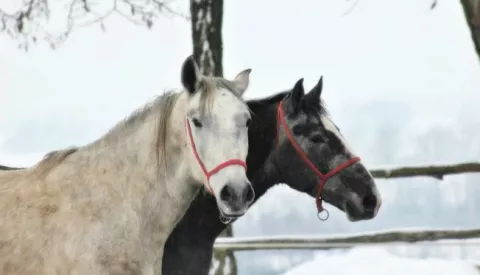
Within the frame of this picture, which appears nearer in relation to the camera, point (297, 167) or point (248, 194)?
point (248, 194)

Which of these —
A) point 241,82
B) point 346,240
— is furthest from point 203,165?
point 346,240

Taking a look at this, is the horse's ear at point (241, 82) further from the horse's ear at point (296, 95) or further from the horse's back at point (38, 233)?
the horse's back at point (38, 233)

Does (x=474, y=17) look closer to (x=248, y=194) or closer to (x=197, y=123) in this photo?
(x=197, y=123)

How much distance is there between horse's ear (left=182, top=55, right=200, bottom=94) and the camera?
394cm

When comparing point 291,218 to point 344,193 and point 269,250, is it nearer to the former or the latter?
point 269,250

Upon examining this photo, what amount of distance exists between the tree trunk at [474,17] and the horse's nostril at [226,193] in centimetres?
330

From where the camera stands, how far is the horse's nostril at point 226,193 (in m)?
3.69

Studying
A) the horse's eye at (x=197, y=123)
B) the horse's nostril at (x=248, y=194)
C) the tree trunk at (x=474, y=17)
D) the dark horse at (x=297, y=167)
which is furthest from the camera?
the tree trunk at (x=474, y=17)

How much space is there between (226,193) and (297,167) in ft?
4.63

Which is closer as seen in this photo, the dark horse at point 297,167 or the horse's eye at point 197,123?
the horse's eye at point 197,123

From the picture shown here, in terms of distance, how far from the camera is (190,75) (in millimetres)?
3984

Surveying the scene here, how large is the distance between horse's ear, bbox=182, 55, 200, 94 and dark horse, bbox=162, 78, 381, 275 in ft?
3.56

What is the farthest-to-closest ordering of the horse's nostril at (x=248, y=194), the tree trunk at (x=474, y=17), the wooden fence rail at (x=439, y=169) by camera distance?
the wooden fence rail at (x=439, y=169), the tree trunk at (x=474, y=17), the horse's nostril at (x=248, y=194)

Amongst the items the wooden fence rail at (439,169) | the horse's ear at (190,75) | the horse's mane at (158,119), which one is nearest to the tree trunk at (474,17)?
the wooden fence rail at (439,169)
